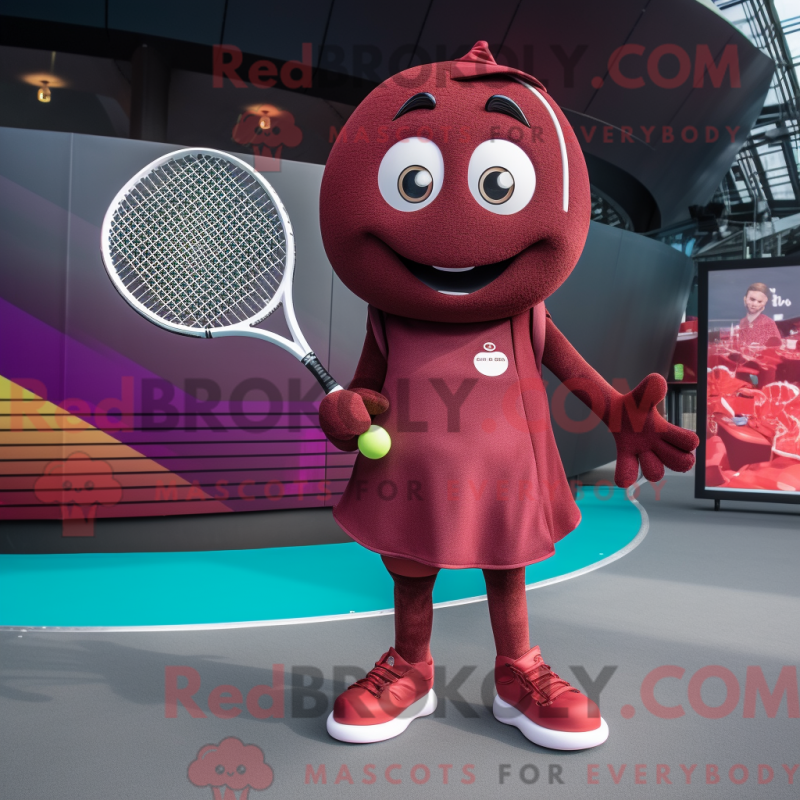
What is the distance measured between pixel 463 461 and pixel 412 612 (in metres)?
0.43

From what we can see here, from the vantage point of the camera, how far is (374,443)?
4.83 ft

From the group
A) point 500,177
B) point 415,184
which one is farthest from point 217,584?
point 500,177

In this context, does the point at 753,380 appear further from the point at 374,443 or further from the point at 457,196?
the point at 374,443

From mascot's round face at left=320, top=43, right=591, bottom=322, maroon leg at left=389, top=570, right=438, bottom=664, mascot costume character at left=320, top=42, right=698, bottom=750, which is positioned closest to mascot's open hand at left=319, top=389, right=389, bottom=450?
mascot costume character at left=320, top=42, right=698, bottom=750

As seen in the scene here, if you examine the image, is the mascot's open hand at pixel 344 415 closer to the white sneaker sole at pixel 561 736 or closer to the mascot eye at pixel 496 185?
the mascot eye at pixel 496 185

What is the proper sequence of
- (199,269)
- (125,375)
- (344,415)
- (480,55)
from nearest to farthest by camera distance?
1. (344,415)
2. (480,55)
3. (199,269)
4. (125,375)

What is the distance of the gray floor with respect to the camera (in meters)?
1.35

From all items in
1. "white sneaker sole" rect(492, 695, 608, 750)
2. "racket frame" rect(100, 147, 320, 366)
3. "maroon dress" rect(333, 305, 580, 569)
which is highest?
"racket frame" rect(100, 147, 320, 366)

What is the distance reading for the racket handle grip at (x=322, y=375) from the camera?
151 centimetres

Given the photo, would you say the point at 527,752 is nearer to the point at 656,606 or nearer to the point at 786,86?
the point at 656,606

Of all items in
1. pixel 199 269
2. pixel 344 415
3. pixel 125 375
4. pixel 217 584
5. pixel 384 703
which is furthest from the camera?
pixel 125 375

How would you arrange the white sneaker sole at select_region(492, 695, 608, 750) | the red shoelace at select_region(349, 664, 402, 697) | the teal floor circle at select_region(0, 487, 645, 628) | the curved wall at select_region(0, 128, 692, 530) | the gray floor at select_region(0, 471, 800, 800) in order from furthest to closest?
the curved wall at select_region(0, 128, 692, 530) → the teal floor circle at select_region(0, 487, 645, 628) → the red shoelace at select_region(349, 664, 402, 697) → the white sneaker sole at select_region(492, 695, 608, 750) → the gray floor at select_region(0, 471, 800, 800)

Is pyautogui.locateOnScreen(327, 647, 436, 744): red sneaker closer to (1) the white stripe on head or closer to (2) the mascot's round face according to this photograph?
(2) the mascot's round face

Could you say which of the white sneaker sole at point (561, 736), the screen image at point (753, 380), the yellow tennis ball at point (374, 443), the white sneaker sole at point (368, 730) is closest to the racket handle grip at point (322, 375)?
the yellow tennis ball at point (374, 443)
